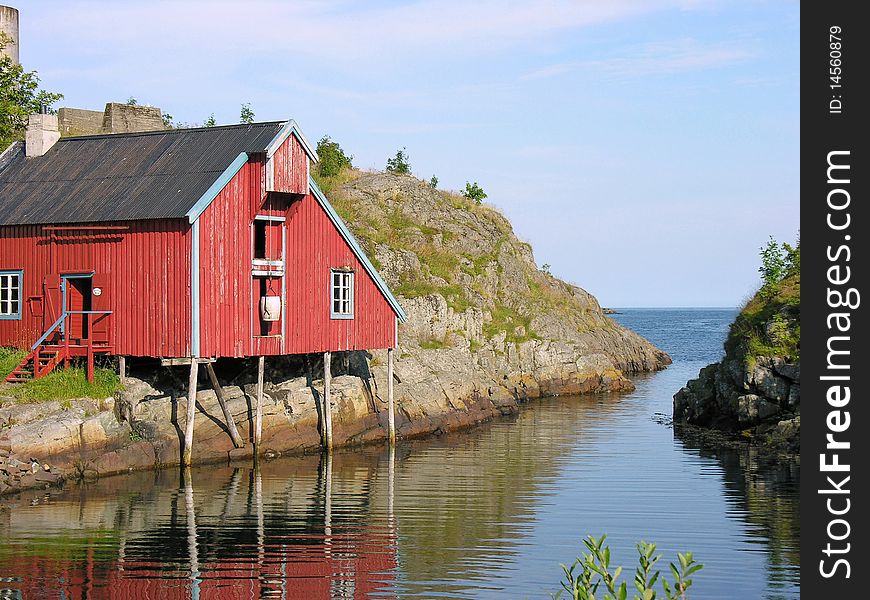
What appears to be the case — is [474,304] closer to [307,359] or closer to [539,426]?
[539,426]

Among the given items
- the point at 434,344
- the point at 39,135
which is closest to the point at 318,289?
the point at 39,135

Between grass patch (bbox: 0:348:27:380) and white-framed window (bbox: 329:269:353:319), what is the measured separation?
10.1 meters

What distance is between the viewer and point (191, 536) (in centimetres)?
2342

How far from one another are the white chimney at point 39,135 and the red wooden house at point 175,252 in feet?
4.73

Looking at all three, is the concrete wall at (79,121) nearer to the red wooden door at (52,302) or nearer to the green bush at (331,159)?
the green bush at (331,159)

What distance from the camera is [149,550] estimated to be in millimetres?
22078

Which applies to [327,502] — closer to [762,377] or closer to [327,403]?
→ [327,403]

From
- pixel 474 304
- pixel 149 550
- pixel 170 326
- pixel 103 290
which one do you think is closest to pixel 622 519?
pixel 149 550

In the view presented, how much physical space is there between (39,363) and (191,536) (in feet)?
37.8

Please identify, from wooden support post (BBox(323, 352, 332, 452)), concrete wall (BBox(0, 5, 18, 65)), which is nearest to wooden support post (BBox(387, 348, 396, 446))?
wooden support post (BBox(323, 352, 332, 452))

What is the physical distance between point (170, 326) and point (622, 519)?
14500 millimetres

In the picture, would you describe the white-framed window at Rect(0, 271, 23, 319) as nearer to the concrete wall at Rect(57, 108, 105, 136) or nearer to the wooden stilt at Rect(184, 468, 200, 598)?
the wooden stilt at Rect(184, 468, 200, 598)

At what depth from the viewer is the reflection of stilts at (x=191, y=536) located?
63.4 ft

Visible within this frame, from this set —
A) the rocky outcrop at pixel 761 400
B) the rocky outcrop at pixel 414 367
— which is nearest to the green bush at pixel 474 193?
the rocky outcrop at pixel 414 367
